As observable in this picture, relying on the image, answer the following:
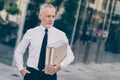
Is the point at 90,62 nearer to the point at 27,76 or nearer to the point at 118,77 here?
the point at 118,77

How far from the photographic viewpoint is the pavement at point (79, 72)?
964 cm

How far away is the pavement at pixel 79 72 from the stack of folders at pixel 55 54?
533 centimetres

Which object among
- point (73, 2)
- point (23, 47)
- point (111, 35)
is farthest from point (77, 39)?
point (23, 47)

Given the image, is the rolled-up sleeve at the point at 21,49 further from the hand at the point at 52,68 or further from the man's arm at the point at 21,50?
the hand at the point at 52,68

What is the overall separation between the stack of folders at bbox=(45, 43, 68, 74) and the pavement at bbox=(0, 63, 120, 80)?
210 inches

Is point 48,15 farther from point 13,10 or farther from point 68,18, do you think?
point 68,18

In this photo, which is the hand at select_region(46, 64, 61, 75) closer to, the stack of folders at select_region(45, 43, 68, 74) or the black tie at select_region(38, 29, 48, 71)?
the stack of folders at select_region(45, 43, 68, 74)

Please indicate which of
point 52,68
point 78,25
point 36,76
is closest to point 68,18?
point 78,25

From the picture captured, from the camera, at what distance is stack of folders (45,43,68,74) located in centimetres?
365

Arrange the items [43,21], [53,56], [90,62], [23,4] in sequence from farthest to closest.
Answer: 1. [90,62]
2. [23,4]
3. [43,21]
4. [53,56]

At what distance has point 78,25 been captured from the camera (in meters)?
13.2

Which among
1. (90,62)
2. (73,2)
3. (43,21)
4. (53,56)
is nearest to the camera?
(53,56)

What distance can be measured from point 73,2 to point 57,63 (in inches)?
354

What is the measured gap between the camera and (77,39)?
13422 mm
